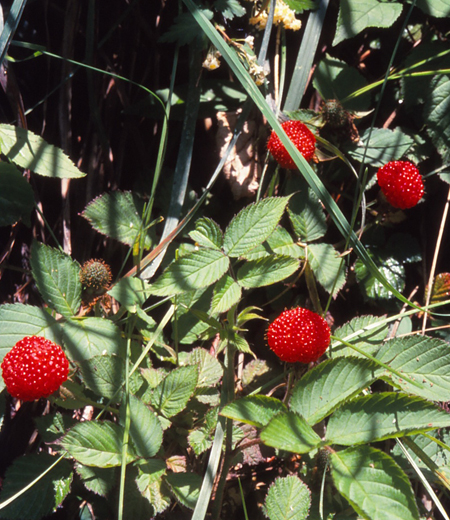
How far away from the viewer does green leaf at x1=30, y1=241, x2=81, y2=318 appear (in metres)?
1.29

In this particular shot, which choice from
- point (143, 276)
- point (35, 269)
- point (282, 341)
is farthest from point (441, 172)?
point (35, 269)

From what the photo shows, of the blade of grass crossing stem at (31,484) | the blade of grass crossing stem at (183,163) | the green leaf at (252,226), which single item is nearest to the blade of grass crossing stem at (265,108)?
Result: the green leaf at (252,226)

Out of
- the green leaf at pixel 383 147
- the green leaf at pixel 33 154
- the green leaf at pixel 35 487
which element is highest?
the green leaf at pixel 383 147

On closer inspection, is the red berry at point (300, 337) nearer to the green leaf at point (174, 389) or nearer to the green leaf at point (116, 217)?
the green leaf at point (174, 389)

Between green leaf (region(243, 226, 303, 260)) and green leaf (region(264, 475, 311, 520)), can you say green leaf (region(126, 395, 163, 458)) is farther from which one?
green leaf (region(243, 226, 303, 260))

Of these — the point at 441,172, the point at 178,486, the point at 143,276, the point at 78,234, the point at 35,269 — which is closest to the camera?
the point at 178,486

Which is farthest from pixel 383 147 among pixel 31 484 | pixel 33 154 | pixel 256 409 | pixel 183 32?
pixel 31 484

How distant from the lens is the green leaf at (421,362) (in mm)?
1246

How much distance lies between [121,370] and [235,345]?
0.28 meters

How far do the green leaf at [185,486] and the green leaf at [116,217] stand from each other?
0.62 meters

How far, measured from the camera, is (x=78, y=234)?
1.65 metres

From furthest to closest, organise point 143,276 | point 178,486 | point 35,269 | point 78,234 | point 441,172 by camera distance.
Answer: point 78,234 < point 441,172 < point 143,276 < point 35,269 < point 178,486

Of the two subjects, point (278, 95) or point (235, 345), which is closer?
point (235, 345)

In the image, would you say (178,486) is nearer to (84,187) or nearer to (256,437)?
(256,437)
